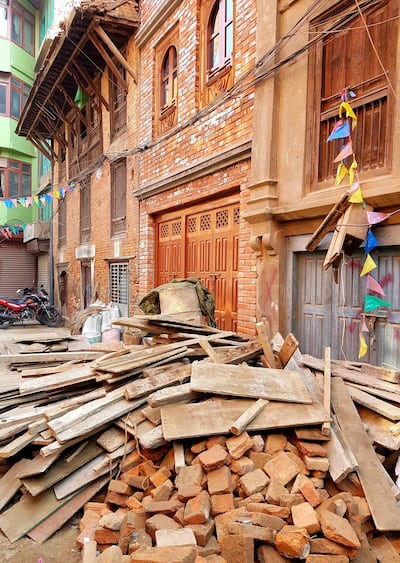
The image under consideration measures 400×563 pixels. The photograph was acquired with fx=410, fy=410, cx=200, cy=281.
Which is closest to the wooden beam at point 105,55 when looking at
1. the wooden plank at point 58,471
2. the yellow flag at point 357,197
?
the yellow flag at point 357,197

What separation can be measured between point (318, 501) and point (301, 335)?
3.00 m

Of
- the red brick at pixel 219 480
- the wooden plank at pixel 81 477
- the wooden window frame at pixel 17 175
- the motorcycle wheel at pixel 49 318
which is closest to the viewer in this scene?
the red brick at pixel 219 480

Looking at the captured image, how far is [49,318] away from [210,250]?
427 inches

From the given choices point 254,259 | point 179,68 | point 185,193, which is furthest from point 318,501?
point 179,68

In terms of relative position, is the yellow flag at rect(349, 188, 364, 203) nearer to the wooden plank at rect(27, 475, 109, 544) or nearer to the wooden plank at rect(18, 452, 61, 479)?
the wooden plank at rect(27, 475, 109, 544)

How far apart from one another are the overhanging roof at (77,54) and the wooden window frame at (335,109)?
5.99 m

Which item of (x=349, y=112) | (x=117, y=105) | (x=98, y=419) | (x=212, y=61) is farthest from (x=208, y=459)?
(x=117, y=105)

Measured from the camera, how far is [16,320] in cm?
1563

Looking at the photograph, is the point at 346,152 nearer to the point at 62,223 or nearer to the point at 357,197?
the point at 357,197

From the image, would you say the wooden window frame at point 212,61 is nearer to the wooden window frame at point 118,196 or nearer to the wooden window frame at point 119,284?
the wooden window frame at point 118,196

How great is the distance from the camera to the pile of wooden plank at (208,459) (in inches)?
96.7

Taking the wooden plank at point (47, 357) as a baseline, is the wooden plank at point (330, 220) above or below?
above

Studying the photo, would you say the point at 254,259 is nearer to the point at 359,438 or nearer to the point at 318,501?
the point at 359,438

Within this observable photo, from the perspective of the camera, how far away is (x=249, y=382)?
3625 millimetres
